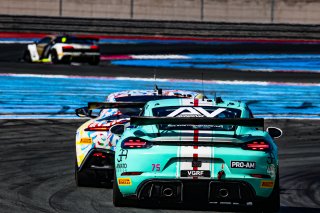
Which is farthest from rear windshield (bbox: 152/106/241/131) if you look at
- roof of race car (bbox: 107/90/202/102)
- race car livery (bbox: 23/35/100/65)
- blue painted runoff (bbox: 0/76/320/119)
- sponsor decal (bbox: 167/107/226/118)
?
race car livery (bbox: 23/35/100/65)

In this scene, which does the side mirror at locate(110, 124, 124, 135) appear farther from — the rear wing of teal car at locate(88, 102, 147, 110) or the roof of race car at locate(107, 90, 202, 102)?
the roof of race car at locate(107, 90, 202, 102)

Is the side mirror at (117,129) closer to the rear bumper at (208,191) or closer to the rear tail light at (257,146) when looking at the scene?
the rear bumper at (208,191)

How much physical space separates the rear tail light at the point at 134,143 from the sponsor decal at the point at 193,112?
102 centimetres

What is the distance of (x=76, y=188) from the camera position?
11266mm

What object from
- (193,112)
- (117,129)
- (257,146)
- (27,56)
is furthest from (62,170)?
(27,56)

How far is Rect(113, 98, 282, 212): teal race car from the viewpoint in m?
9.08

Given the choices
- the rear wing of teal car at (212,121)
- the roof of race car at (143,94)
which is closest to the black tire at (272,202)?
the rear wing of teal car at (212,121)

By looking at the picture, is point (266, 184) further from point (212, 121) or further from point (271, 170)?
point (212, 121)

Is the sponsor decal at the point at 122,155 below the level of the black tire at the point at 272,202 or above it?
above

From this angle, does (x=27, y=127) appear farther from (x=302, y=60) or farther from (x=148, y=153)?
(x=302, y=60)

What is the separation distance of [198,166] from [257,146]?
0.60m

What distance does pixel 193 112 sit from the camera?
10.3 meters

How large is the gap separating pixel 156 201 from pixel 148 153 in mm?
453

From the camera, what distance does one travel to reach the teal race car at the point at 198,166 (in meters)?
9.08
